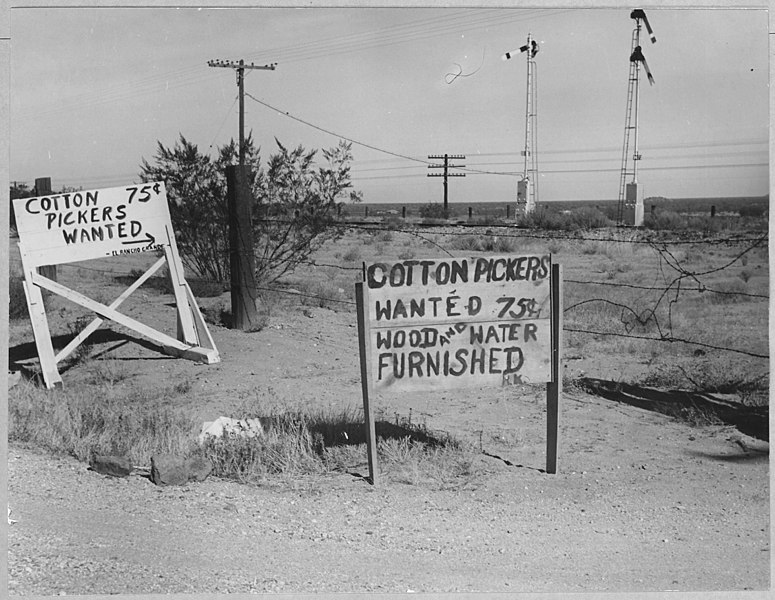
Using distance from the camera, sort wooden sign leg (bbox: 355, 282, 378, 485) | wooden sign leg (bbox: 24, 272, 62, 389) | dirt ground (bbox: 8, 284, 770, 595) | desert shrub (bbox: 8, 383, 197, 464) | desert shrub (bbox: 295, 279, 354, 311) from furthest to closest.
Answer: desert shrub (bbox: 295, 279, 354, 311) → wooden sign leg (bbox: 24, 272, 62, 389) → desert shrub (bbox: 8, 383, 197, 464) → wooden sign leg (bbox: 355, 282, 378, 485) → dirt ground (bbox: 8, 284, 770, 595)

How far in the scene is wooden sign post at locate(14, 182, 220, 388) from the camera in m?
8.06

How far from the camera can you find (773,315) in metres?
6.10

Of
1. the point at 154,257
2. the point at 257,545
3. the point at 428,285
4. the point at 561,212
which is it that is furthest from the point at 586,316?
the point at 561,212

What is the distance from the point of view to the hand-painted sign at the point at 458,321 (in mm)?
5793

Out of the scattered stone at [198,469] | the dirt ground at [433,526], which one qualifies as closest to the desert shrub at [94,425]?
the dirt ground at [433,526]

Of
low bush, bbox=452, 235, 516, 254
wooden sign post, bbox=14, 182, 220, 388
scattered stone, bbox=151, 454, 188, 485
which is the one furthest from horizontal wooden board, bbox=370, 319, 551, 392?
low bush, bbox=452, 235, 516, 254

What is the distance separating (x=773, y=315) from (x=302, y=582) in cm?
357

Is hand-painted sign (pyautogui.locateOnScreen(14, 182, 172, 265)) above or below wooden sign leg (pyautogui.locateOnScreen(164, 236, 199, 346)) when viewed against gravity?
above

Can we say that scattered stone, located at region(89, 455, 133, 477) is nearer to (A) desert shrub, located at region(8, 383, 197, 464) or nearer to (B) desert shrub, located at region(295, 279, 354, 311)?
(A) desert shrub, located at region(8, 383, 197, 464)

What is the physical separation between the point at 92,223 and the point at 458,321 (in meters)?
4.02

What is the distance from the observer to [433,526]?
5512mm

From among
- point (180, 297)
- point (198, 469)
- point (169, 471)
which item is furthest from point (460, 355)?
point (180, 297)

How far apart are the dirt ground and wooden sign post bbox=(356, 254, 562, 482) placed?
2.11ft

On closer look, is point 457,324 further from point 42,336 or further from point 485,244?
point 485,244
